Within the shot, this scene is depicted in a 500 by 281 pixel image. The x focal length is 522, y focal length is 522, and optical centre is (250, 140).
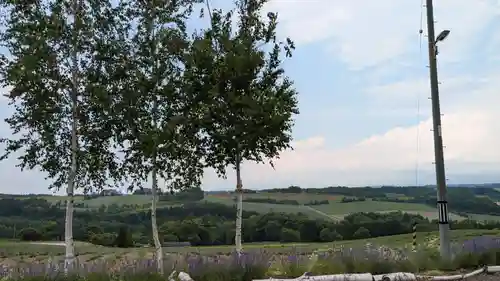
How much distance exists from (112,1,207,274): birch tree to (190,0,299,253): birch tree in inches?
24.5

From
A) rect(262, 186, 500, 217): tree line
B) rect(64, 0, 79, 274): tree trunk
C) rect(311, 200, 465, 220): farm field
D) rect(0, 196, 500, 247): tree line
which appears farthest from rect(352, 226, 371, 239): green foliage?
rect(64, 0, 79, 274): tree trunk

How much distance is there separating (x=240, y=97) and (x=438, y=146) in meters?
5.12

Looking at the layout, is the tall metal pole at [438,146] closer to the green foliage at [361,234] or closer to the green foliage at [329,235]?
the green foliage at [329,235]

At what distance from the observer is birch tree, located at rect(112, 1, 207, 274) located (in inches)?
572

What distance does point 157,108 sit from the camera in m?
15.2

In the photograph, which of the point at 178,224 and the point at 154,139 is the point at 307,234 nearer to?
the point at 178,224

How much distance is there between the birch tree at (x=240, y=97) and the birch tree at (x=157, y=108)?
0.62 metres

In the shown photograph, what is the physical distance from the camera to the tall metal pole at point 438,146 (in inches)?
483

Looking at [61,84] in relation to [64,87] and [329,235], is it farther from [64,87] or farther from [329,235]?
[329,235]

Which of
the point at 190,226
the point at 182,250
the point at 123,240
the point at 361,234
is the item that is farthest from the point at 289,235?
the point at 182,250

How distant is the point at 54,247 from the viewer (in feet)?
100

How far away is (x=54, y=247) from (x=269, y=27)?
21.8m

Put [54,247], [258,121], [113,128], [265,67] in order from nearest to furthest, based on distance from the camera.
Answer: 1. [258,121]
2. [265,67]
3. [113,128]
4. [54,247]

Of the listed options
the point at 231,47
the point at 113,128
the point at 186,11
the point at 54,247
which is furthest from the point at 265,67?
the point at 54,247
